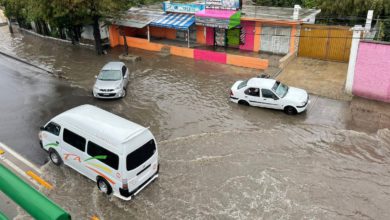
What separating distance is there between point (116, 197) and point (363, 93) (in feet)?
48.0

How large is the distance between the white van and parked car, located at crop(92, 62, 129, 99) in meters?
6.46

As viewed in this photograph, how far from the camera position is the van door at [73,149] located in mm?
12102

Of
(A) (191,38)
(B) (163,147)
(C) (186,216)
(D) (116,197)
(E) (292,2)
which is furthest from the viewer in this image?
(E) (292,2)

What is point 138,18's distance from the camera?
2948cm

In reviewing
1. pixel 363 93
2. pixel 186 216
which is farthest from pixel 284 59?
pixel 186 216

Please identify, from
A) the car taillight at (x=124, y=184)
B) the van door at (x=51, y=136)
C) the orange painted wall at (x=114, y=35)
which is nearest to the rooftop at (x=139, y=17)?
the orange painted wall at (x=114, y=35)

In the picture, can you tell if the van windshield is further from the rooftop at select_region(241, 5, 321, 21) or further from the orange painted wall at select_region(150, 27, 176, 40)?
the orange painted wall at select_region(150, 27, 176, 40)

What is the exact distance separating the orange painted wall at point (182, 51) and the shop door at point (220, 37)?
9.57ft

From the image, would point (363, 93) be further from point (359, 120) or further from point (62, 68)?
point (62, 68)

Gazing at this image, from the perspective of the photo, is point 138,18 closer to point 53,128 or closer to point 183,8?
point 183,8

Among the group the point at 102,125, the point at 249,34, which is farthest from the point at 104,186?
the point at 249,34

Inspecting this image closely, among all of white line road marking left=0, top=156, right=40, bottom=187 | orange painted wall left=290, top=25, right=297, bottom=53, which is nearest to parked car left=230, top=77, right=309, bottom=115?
orange painted wall left=290, top=25, right=297, bottom=53

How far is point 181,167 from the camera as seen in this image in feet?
45.1

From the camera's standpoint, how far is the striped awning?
2667 cm
